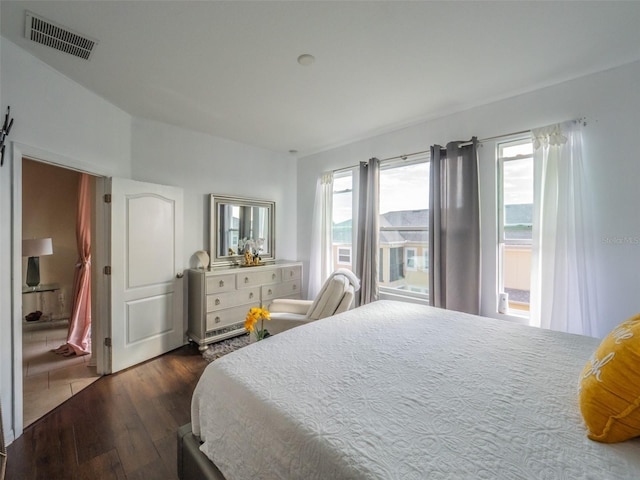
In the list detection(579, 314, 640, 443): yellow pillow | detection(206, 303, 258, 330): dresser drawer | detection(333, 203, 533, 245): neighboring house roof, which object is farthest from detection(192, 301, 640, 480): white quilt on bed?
detection(206, 303, 258, 330): dresser drawer

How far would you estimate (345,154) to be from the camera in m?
3.81

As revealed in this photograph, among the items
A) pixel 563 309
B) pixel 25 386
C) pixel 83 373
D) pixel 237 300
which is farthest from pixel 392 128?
pixel 25 386

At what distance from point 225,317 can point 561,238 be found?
11.2ft

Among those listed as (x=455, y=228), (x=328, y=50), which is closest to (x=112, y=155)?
(x=328, y=50)

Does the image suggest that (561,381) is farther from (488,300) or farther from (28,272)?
(28,272)

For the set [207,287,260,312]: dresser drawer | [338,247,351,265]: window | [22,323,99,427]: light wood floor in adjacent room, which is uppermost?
[338,247,351,265]: window

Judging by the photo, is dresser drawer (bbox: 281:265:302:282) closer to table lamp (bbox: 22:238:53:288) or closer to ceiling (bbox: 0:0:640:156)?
ceiling (bbox: 0:0:640:156)

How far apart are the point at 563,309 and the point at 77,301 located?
4.92m

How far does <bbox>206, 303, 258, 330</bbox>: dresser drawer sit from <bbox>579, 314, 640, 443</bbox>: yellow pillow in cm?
308

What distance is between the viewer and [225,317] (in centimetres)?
322

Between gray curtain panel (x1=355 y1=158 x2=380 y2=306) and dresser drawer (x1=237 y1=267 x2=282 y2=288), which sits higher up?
gray curtain panel (x1=355 y1=158 x2=380 y2=306)

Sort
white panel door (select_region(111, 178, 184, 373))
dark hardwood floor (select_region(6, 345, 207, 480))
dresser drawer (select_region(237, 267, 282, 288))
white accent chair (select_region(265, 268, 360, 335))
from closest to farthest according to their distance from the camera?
dark hardwood floor (select_region(6, 345, 207, 480)), white accent chair (select_region(265, 268, 360, 335)), white panel door (select_region(111, 178, 184, 373)), dresser drawer (select_region(237, 267, 282, 288))

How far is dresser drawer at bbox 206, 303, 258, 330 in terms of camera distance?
3098mm

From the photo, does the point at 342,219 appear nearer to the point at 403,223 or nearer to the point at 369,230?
the point at 369,230
